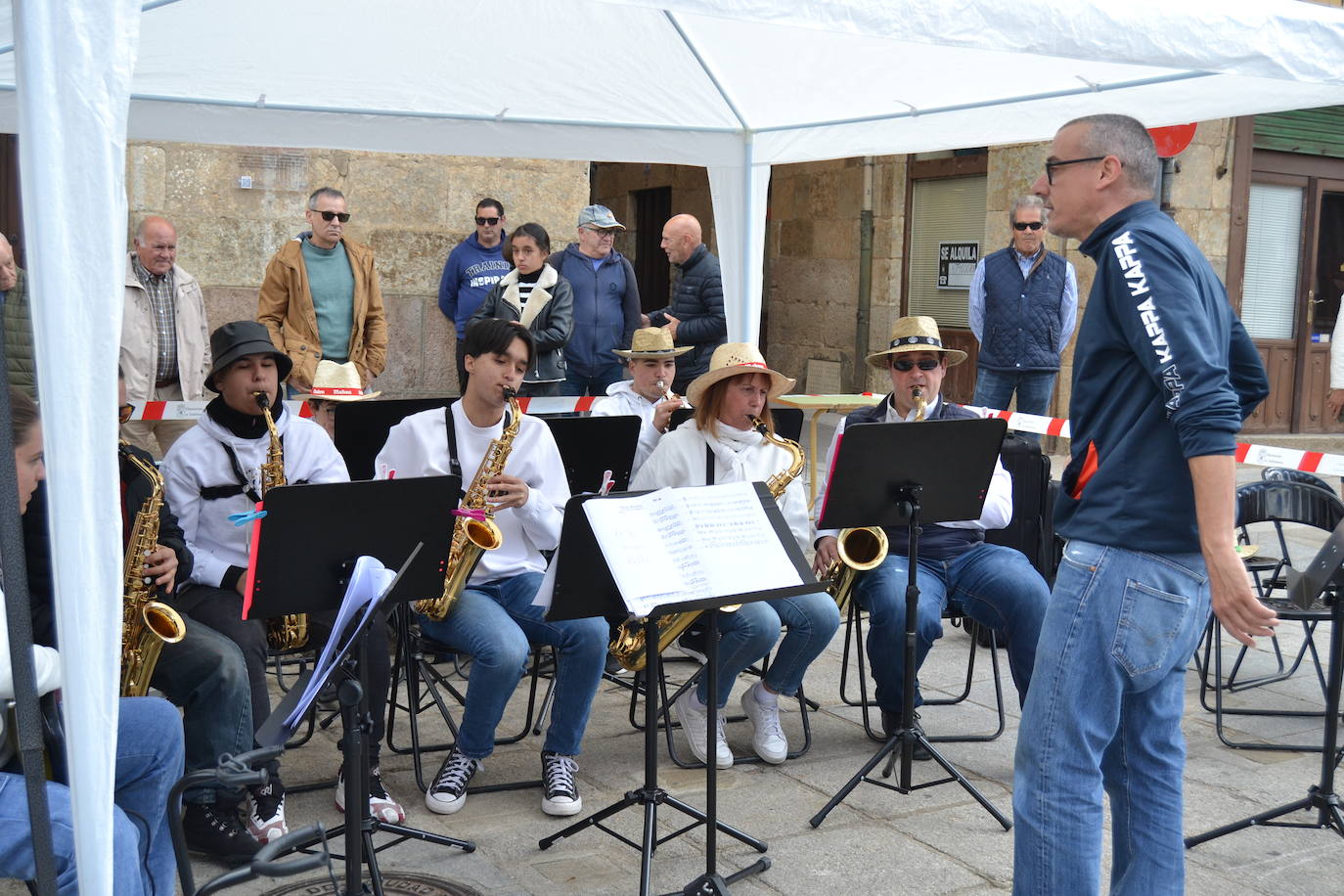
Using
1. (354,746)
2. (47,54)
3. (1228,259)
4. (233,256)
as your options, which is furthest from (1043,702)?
(1228,259)

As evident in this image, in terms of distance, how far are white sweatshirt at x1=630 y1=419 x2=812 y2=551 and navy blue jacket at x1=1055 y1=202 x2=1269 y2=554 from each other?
1.77 meters

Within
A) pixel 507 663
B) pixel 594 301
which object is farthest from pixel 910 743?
pixel 594 301

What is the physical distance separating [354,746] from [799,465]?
7.10 ft

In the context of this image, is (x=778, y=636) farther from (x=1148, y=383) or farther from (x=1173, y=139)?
(x=1173, y=139)

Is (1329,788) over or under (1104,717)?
under

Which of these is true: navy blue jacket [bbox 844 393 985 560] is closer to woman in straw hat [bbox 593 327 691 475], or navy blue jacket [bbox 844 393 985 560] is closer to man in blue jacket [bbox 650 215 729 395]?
woman in straw hat [bbox 593 327 691 475]

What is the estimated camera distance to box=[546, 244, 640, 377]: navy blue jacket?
7027 millimetres

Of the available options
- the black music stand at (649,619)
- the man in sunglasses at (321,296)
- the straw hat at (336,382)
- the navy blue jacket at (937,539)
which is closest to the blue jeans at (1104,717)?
the black music stand at (649,619)

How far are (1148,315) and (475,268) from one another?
5.17 m

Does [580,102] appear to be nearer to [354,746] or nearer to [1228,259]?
[354,746]

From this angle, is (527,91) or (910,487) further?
(527,91)

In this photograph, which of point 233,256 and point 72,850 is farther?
point 233,256

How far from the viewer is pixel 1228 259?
11078 mm

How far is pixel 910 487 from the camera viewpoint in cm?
389
